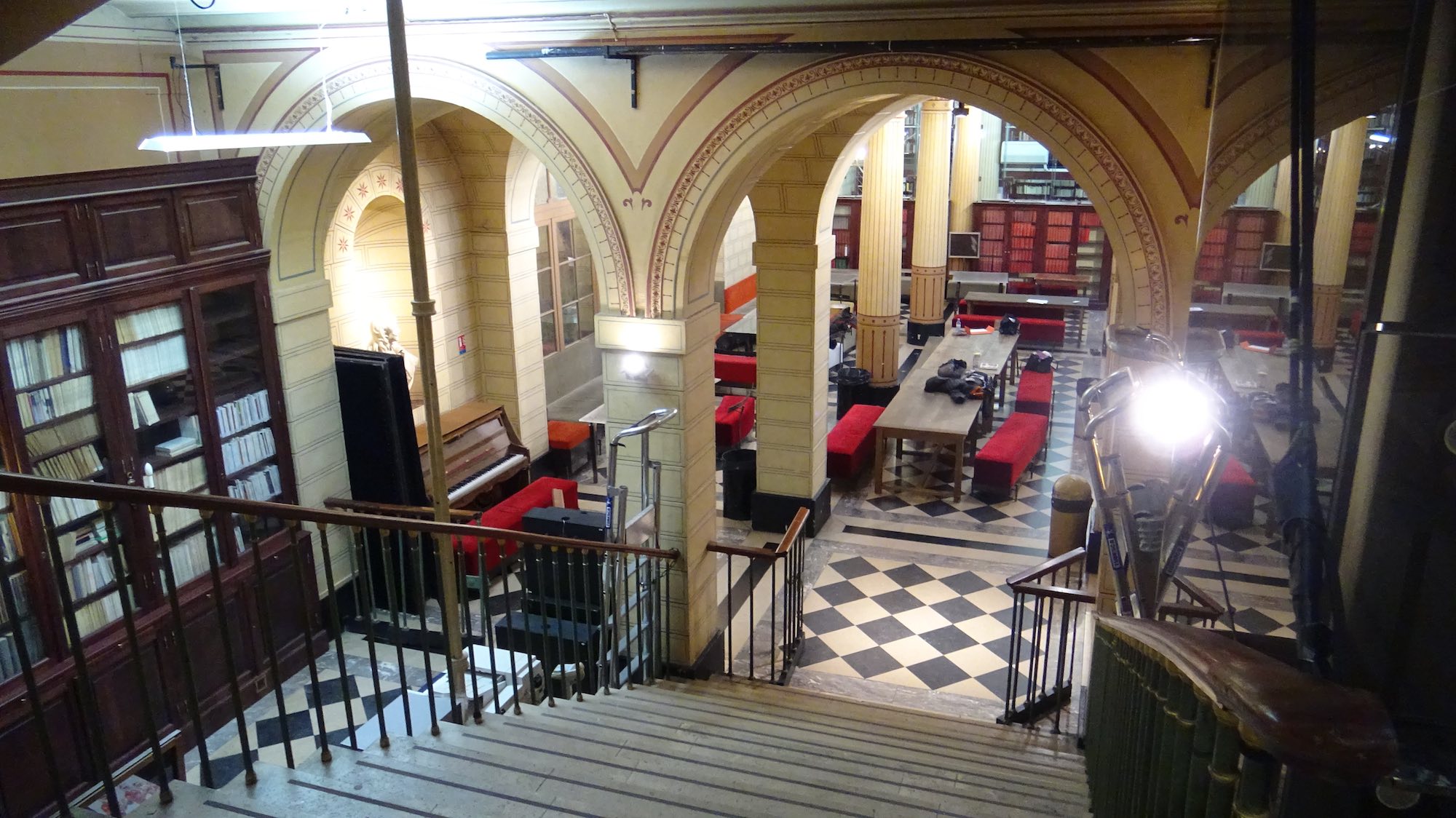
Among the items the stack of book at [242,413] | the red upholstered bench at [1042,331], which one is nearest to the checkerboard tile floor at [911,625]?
the stack of book at [242,413]

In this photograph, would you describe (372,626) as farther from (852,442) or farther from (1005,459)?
(1005,459)

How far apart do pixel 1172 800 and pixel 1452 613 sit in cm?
62

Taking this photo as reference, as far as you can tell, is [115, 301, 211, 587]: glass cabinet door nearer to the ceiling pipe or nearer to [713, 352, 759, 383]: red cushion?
the ceiling pipe

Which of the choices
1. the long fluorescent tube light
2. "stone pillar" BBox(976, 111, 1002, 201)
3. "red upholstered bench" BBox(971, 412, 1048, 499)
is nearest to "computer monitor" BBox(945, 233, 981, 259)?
"stone pillar" BBox(976, 111, 1002, 201)

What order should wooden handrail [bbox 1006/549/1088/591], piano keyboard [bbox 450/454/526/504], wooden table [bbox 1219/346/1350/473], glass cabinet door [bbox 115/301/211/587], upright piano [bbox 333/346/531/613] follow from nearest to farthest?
wooden table [bbox 1219/346/1350/473] < wooden handrail [bbox 1006/549/1088/591] < glass cabinet door [bbox 115/301/211/587] < upright piano [bbox 333/346/531/613] < piano keyboard [bbox 450/454/526/504]

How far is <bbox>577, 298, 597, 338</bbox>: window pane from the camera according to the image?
1229cm

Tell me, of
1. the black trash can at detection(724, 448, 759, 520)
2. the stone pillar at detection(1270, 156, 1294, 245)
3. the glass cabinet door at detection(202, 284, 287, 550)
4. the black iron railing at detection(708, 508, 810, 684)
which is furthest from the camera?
the black trash can at detection(724, 448, 759, 520)

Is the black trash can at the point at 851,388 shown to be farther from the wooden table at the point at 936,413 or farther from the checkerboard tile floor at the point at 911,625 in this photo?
the checkerboard tile floor at the point at 911,625

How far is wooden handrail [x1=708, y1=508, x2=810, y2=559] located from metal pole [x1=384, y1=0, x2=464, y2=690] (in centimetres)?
254

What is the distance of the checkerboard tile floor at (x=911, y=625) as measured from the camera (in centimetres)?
661

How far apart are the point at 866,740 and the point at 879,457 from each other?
529cm

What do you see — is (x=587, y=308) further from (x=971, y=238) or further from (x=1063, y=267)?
(x=1063, y=267)

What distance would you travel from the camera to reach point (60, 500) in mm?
5066

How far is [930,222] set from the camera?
46.1 feet
